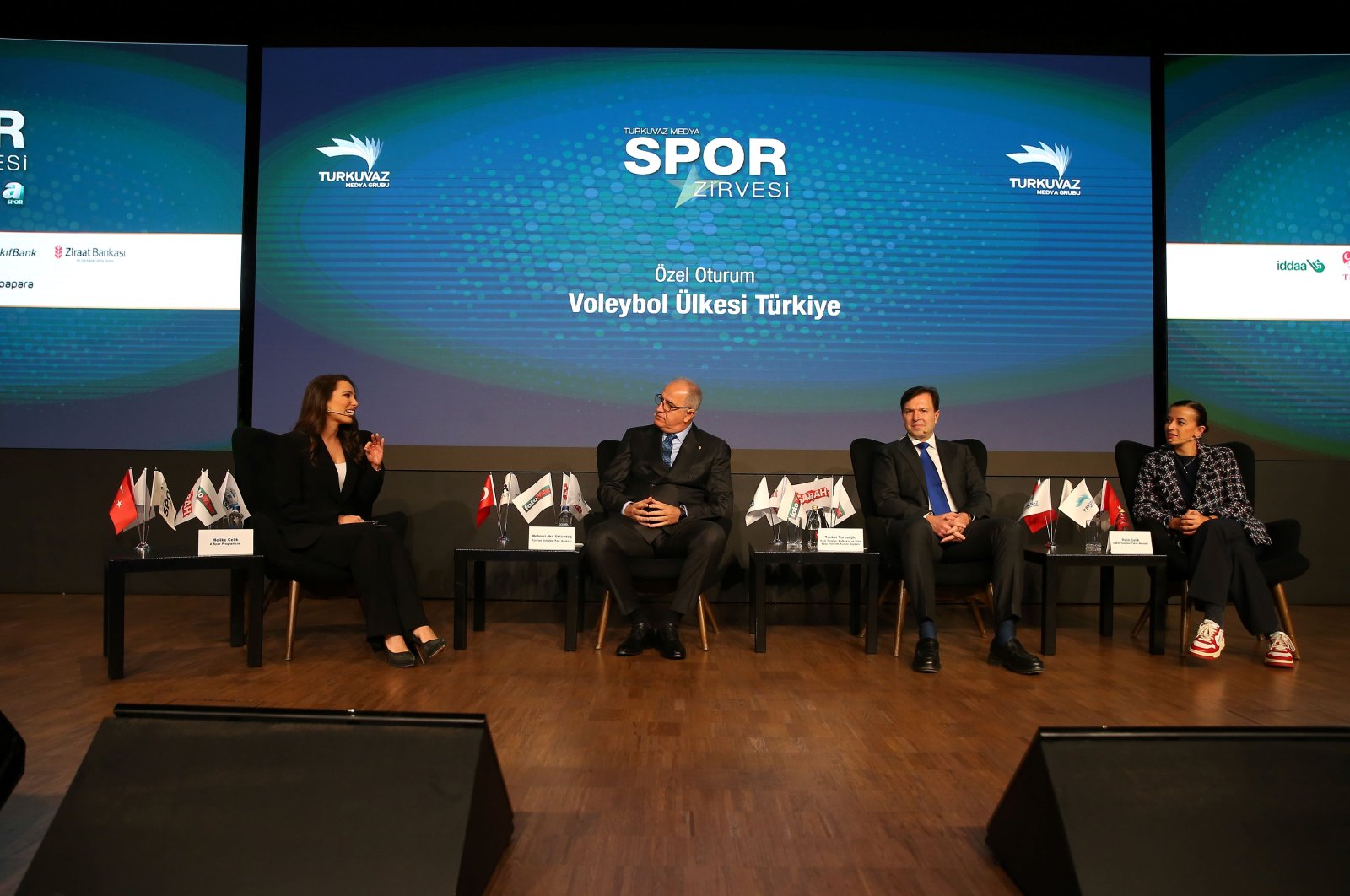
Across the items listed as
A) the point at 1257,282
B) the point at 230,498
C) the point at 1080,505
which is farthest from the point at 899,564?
the point at 1257,282

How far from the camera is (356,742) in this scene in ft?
5.24

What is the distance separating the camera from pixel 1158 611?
4168mm

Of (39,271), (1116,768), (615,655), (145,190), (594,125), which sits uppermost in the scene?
(594,125)

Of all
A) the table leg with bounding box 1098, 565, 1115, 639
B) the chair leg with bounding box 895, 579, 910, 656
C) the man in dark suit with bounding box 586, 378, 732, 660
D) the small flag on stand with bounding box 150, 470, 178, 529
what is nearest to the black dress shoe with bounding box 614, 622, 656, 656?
the man in dark suit with bounding box 586, 378, 732, 660

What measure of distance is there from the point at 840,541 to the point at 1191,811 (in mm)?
2720

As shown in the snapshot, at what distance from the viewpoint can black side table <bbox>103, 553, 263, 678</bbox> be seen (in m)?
3.51

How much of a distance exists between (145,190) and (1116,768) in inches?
233

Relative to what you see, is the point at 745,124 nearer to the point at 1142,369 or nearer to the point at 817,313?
the point at 817,313

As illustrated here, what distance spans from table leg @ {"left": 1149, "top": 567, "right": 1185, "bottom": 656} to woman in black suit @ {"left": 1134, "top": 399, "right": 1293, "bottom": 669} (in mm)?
127

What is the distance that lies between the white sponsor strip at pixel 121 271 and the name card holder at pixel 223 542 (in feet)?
7.33

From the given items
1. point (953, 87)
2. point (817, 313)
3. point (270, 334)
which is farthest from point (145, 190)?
point (953, 87)

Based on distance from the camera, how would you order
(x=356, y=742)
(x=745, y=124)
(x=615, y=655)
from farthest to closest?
1. (x=745, y=124)
2. (x=615, y=655)
3. (x=356, y=742)

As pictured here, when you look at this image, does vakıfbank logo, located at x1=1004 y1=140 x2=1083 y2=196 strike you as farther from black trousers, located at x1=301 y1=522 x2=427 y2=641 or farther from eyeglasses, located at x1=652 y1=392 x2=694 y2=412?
black trousers, located at x1=301 y1=522 x2=427 y2=641

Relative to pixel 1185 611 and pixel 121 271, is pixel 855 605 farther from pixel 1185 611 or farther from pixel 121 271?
pixel 121 271
